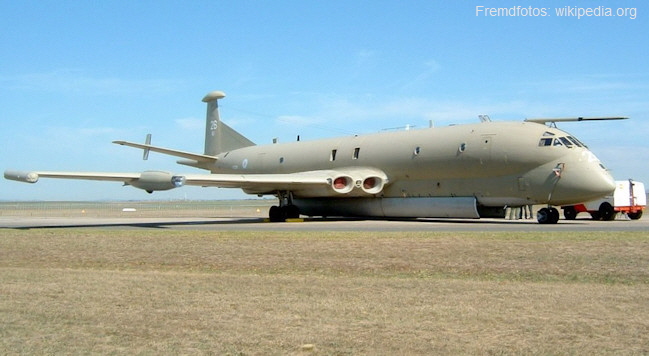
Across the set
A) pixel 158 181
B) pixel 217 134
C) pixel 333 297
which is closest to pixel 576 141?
pixel 158 181

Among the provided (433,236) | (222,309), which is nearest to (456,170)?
(433,236)

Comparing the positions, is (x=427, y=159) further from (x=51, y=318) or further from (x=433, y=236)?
(x=51, y=318)

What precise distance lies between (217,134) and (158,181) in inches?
723

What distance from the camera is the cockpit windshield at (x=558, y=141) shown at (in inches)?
1022

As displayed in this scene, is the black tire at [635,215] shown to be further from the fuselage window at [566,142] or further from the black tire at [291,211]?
the black tire at [291,211]

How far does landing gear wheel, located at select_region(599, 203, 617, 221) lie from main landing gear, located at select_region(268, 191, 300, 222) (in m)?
14.3

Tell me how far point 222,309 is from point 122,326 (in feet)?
4.43

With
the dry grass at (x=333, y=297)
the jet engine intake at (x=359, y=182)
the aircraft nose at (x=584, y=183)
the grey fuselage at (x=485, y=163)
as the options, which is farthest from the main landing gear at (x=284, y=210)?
the dry grass at (x=333, y=297)

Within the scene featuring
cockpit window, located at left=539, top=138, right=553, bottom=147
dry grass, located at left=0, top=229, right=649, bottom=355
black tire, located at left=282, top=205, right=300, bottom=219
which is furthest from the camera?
black tire, located at left=282, top=205, right=300, bottom=219

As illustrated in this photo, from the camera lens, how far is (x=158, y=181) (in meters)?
27.0

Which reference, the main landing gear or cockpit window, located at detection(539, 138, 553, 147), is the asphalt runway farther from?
the main landing gear

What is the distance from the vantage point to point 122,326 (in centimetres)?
754

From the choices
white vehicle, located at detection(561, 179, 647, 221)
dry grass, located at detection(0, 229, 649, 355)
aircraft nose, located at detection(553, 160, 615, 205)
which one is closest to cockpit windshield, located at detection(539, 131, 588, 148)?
aircraft nose, located at detection(553, 160, 615, 205)

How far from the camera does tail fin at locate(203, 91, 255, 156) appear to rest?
43.9 metres
